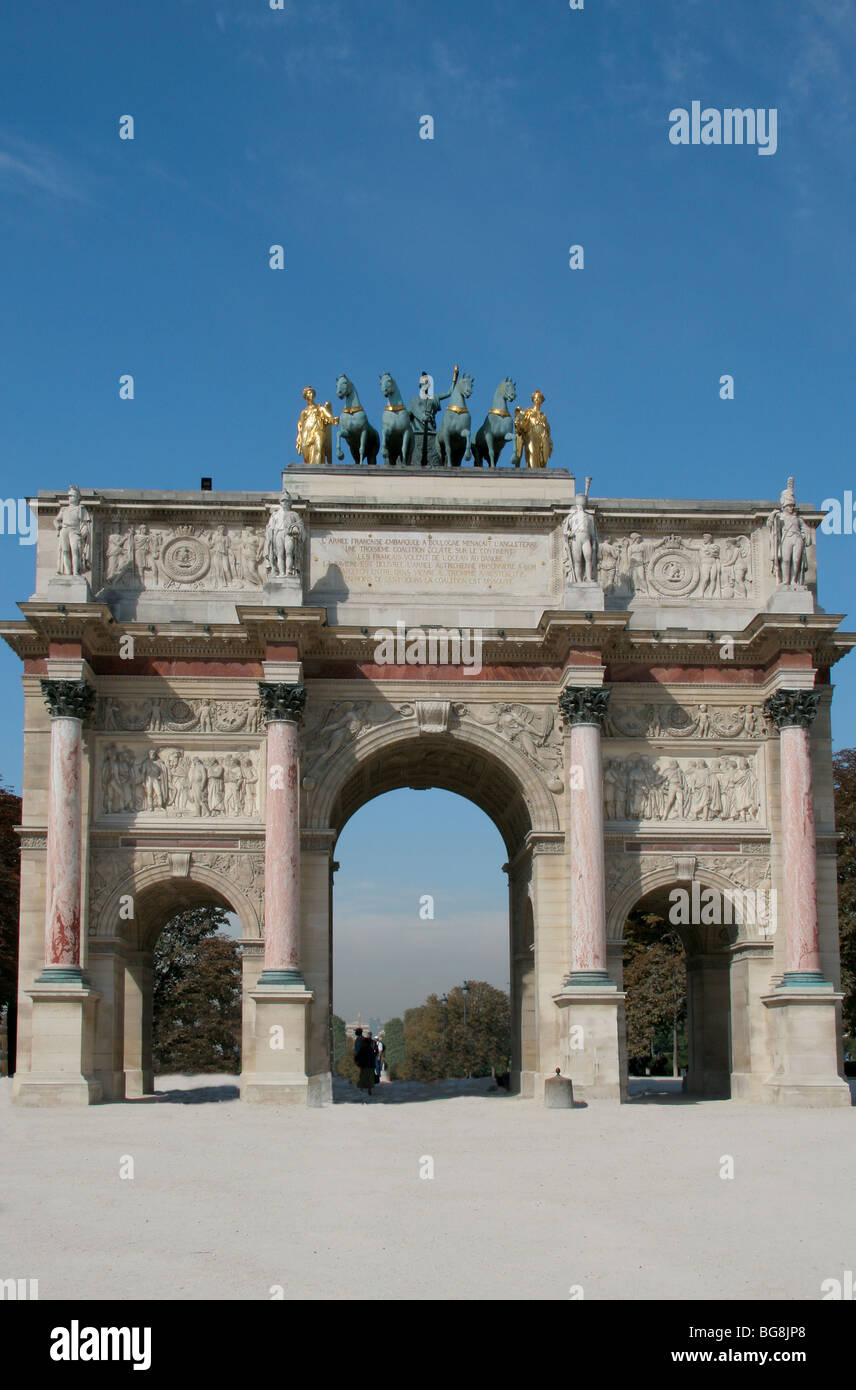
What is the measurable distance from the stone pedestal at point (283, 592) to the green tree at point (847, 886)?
71.4 ft

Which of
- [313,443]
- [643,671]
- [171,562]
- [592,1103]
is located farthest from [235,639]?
[592,1103]

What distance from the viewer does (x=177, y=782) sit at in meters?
32.4

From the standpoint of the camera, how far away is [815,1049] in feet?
101

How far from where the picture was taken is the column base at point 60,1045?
2922 cm

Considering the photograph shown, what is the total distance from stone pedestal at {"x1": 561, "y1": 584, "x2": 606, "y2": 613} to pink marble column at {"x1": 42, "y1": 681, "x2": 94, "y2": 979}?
9.86 m

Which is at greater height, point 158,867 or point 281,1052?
point 158,867

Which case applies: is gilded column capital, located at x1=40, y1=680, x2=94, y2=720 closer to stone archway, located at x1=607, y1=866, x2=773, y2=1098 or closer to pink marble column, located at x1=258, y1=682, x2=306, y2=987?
pink marble column, located at x1=258, y1=682, x2=306, y2=987

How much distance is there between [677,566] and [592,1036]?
33.9 ft

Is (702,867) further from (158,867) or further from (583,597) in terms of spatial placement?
(158,867)

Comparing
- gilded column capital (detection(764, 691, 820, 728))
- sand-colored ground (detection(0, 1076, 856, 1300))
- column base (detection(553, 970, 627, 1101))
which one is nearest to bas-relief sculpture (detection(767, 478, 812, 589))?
gilded column capital (detection(764, 691, 820, 728))

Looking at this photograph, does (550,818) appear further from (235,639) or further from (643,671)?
(235,639)

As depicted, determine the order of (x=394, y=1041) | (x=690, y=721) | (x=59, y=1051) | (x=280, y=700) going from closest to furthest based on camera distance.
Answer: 1. (x=59, y=1051)
2. (x=280, y=700)
3. (x=690, y=721)
4. (x=394, y=1041)

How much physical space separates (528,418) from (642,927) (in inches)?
1067

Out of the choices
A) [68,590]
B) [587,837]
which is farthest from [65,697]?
[587,837]
